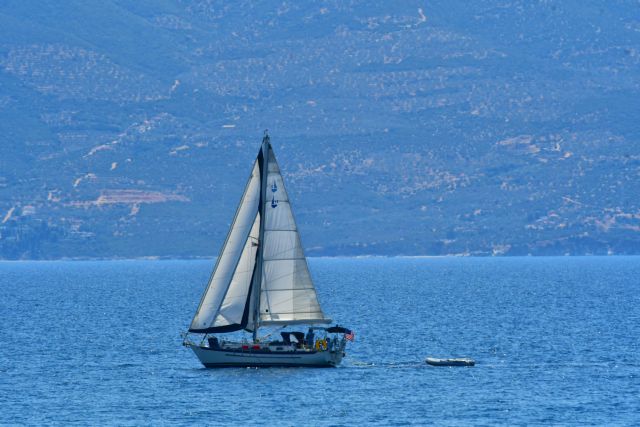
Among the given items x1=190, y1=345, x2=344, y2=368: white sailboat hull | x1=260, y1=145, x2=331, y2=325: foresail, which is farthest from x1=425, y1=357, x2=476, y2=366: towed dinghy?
x1=260, y1=145, x2=331, y2=325: foresail

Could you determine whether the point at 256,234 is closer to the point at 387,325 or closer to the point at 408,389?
the point at 408,389

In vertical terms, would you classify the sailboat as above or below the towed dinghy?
above

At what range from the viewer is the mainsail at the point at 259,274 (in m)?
87.9

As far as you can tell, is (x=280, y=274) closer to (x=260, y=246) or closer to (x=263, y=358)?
(x=260, y=246)

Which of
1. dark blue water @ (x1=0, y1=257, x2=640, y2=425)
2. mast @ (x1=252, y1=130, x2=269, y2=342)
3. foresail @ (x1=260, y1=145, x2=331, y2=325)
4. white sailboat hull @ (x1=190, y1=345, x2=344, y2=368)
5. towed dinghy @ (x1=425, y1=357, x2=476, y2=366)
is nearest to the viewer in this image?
dark blue water @ (x1=0, y1=257, x2=640, y2=425)

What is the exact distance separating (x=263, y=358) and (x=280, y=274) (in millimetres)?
4624

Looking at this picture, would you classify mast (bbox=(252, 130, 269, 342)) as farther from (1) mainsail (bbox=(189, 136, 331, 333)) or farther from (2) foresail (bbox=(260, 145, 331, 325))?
(2) foresail (bbox=(260, 145, 331, 325))

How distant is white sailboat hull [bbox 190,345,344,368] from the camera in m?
88.6

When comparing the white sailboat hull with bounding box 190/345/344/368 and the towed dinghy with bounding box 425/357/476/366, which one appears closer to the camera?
the white sailboat hull with bounding box 190/345/344/368

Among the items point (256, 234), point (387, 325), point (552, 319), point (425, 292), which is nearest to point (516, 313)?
point (552, 319)

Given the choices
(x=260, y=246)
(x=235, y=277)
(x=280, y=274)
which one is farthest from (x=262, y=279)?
(x=260, y=246)

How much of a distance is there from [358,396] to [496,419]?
30.4 ft

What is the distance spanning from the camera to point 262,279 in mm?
88125

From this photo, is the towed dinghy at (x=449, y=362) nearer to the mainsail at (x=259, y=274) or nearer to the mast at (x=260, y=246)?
the mainsail at (x=259, y=274)
